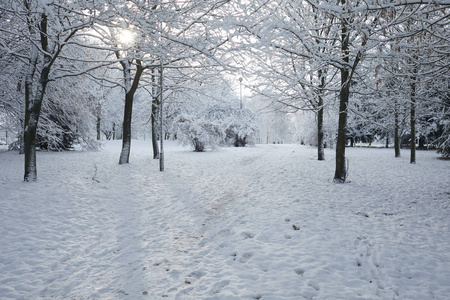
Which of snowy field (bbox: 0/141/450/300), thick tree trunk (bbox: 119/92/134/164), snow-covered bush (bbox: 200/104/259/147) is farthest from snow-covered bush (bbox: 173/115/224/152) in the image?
snowy field (bbox: 0/141/450/300)

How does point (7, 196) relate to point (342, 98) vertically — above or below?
below

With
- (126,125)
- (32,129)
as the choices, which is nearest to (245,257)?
(32,129)

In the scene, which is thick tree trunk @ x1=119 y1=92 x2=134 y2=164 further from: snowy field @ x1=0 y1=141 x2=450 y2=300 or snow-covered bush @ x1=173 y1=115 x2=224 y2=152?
snow-covered bush @ x1=173 y1=115 x2=224 y2=152

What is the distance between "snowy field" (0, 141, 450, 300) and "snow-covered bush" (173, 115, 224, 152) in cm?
1206

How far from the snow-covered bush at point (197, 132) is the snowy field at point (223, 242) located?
12.1 meters

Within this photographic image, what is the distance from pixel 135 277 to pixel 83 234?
5.84 feet

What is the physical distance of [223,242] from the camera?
377 centimetres

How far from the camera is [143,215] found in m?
5.11

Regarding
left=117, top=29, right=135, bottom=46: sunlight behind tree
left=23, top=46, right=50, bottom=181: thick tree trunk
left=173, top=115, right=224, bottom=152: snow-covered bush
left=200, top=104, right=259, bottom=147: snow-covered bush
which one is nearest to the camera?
left=117, top=29, right=135, bottom=46: sunlight behind tree

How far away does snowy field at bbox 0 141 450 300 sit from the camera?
2715 millimetres

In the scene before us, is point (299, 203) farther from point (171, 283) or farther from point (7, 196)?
point (7, 196)

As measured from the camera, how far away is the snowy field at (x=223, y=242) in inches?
107

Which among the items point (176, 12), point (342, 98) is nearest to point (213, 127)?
point (342, 98)

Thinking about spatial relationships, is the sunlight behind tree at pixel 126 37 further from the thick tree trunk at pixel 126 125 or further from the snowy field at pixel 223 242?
the snowy field at pixel 223 242
